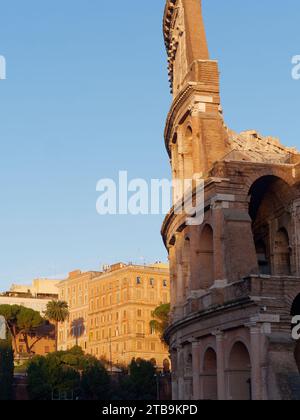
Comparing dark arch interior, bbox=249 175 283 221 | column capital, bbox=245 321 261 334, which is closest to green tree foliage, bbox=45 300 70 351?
dark arch interior, bbox=249 175 283 221

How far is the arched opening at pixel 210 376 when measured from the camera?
3969cm

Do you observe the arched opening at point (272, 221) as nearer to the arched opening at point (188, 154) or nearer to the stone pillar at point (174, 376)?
the arched opening at point (188, 154)

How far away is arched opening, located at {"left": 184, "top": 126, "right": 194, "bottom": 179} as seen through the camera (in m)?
46.5

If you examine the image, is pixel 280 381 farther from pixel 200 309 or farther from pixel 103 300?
pixel 103 300

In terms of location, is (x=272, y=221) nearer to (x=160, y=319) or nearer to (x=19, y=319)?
(x=160, y=319)

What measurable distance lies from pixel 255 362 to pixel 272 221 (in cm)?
1339

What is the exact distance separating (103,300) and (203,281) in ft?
268

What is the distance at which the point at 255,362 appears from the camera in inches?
1328

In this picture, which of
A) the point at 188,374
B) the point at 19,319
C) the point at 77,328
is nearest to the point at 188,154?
the point at 188,374

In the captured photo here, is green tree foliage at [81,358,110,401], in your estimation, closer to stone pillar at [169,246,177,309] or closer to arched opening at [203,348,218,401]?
stone pillar at [169,246,177,309]

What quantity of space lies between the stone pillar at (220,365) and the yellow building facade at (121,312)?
7446cm

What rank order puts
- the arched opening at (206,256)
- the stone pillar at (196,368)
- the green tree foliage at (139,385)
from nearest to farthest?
1. the stone pillar at (196,368)
2. the arched opening at (206,256)
3. the green tree foliage at (139,385)

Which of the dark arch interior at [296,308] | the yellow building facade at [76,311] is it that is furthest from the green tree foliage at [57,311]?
the dark arch interior at [296,308]

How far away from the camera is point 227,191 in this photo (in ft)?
129
